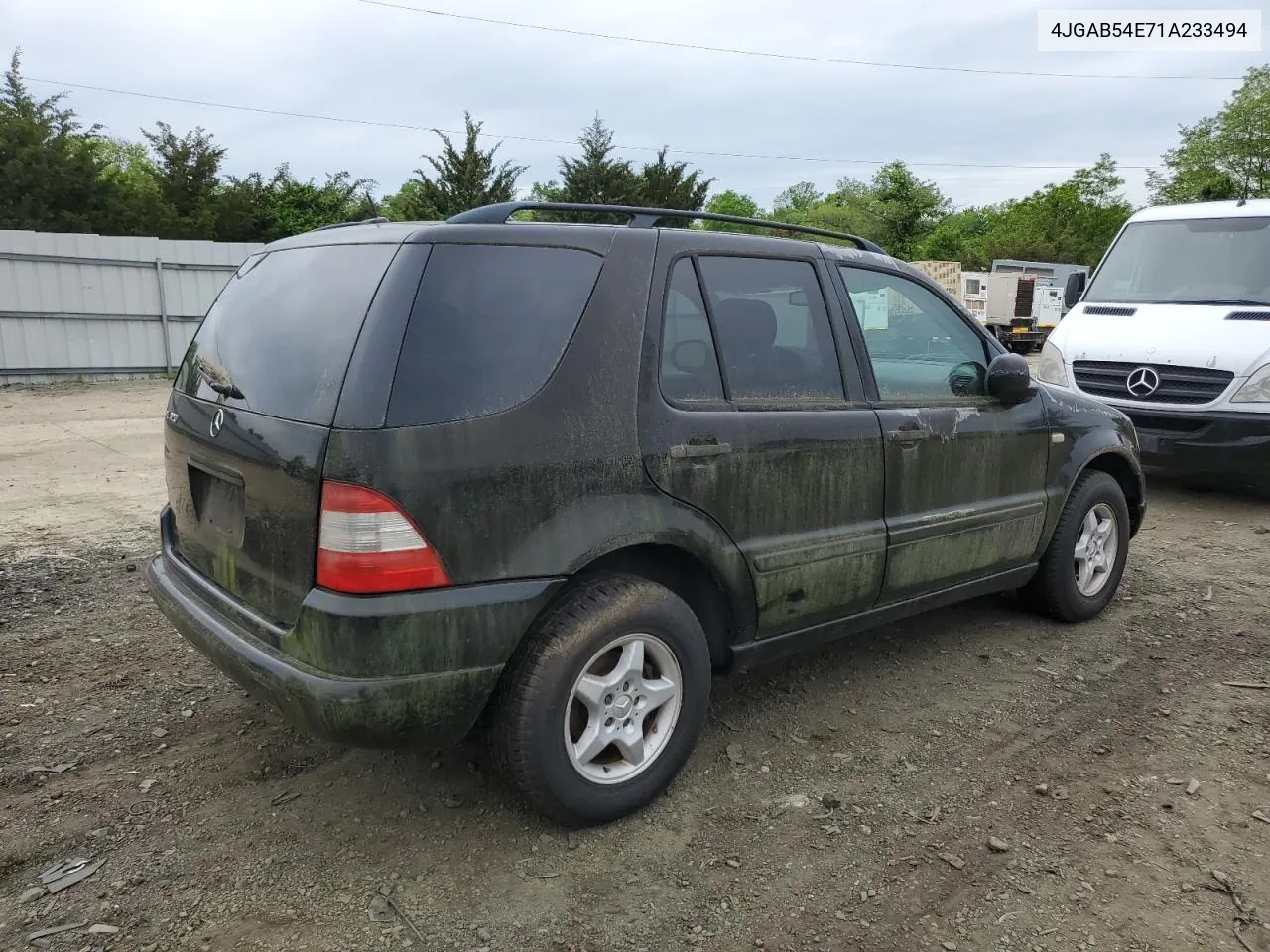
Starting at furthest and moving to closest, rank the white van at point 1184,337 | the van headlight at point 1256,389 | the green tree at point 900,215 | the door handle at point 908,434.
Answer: the green tree at point 900,215 → the white van at point 1184,337 → the van headlight at point 1256,389 → the door handle at point 908,434

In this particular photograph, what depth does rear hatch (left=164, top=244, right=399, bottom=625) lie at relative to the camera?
8.05 feet

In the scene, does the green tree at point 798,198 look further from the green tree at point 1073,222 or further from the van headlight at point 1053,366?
the van headlight at point 1053,366

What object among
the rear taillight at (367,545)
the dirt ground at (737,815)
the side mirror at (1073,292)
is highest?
the side mirror at (1073,292)

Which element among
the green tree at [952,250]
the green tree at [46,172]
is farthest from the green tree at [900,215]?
the green tree at [46,172]

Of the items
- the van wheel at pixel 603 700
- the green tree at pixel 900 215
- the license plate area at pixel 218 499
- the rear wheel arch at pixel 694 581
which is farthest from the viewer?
the green tree at pixel 900 215

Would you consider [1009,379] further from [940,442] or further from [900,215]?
[900,215]

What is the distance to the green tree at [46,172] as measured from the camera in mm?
21453

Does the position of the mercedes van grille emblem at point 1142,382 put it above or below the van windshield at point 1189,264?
below

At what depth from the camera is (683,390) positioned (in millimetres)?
2924

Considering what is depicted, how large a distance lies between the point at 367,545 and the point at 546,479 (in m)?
0.51

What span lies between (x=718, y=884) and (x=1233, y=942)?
131 cm

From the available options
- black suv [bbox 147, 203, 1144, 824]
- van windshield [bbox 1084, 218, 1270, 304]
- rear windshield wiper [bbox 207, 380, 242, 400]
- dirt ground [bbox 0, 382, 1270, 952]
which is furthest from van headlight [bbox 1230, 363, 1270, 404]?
rear windshield wiper [bbox 207, 380, 242, 400]

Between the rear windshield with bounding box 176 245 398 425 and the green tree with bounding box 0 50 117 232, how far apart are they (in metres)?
22.8

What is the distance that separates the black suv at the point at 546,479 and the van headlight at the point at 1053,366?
182 inches
